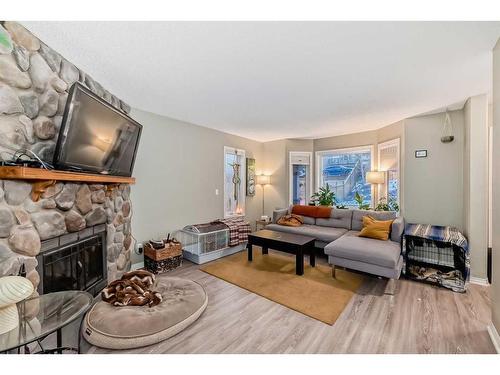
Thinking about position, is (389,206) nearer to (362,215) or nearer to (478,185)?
(362,215)

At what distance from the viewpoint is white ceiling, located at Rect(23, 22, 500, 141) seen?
5.17 ft

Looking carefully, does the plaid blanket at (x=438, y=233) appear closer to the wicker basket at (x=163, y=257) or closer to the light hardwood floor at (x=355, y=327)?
the light hardwood floor at (x=355, y=327)

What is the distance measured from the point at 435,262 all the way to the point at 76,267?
13.8ft

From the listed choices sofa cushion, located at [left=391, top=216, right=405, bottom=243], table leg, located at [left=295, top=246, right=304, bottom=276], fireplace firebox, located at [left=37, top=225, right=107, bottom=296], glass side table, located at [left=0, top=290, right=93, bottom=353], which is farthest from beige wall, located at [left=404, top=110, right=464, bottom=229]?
fireplace firebox, located at [left=37, top=225, right=107, bottom=296]

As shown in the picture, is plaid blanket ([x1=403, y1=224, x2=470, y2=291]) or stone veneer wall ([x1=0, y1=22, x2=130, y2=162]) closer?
stone veneer wall ([x1=0, y1=22, x2=130, y2=162])

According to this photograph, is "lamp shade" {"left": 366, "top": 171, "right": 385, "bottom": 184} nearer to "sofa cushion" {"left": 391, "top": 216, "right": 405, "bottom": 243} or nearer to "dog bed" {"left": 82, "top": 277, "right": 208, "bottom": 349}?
"sofa cushion" {"left": 391, "top": 216, "right": 405, "bottom": 243}

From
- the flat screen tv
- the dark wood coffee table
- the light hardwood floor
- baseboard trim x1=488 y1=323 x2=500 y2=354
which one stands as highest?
the flat screen tv

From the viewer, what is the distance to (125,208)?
3.03 m

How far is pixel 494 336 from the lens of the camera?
1.74 m

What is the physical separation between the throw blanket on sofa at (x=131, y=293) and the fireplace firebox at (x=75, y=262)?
0.25 meters

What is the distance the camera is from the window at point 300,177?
552 centimetres

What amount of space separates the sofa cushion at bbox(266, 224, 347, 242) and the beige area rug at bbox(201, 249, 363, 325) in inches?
18.3

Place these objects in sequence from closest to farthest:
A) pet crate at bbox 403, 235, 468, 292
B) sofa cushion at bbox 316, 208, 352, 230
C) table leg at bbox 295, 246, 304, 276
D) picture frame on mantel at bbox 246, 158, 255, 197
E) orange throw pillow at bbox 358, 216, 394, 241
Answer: pet crate at bbox 403, 235, 468, 292
table leg at bbox 295, 246, 304, 276
orange throw pillow at bbox 358, 216, 394, 241
sofa cushion at bbox 316, 208, 352, 230
picture frame on mantel at bbox 246, 158, 255, 197
